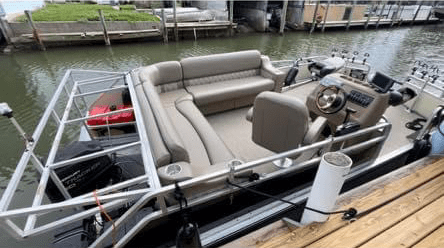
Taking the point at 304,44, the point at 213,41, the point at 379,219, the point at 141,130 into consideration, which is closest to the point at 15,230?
the point at 141,130

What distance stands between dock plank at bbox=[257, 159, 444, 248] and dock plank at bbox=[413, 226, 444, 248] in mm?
377

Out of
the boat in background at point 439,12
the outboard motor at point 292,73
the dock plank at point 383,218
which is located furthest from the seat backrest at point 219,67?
the boat in background at point 439,12

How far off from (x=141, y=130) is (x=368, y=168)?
98.8 inches

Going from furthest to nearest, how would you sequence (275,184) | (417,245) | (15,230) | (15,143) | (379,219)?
(15,143), (275,184), (379,219), (417,245), (15,230)

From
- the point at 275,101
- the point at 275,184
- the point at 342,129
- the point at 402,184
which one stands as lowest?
the point at 275,184

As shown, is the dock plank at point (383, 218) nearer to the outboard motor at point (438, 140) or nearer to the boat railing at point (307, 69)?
the outboard motor at point (438, 140)

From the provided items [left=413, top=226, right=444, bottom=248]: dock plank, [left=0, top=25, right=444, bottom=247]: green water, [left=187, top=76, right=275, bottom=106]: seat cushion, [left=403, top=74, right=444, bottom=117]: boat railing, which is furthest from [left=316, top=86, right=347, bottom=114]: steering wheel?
[left=0, top=25, right=444, bottom=247]: green water

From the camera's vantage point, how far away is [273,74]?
4656 millimetres

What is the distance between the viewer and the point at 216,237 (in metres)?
1.84

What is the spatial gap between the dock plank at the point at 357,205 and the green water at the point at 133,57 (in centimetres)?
279

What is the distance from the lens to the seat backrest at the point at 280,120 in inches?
81.8

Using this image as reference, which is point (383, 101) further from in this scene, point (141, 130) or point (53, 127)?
point (53, 127)

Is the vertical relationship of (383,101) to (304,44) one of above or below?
above

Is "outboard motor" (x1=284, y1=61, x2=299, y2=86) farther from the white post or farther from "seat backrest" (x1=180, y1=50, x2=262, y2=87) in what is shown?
the white post
